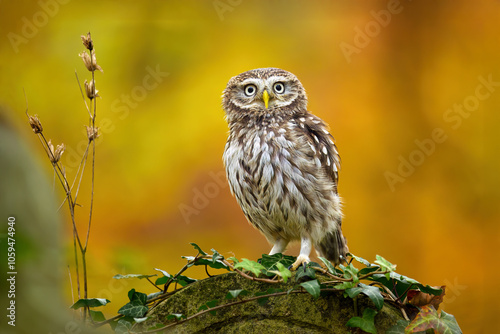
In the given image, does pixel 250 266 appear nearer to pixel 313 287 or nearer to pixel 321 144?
pixel 313 287

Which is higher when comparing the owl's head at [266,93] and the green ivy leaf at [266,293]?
the owl's head at [266,93]

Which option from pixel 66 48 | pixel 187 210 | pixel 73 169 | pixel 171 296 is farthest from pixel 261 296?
pixel 66 48

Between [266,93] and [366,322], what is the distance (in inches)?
50.4

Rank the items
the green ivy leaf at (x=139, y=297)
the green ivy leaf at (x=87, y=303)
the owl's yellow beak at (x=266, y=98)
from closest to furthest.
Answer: the green ivy leaf at (x=87, y=303), the green ivy leaf at (x=139, y=297), the owl's yellow beak at (x=266, y=98)

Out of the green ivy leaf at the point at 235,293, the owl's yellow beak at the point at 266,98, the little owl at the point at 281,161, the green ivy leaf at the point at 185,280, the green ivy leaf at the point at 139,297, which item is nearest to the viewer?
the green ivy leaf at the point at 235,293

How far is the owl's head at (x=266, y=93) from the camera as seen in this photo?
274cm

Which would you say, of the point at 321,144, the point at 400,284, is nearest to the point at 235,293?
the point at 400,284

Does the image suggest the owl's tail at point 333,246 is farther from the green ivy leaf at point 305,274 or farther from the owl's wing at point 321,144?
the green ivy leaf at point 305,274

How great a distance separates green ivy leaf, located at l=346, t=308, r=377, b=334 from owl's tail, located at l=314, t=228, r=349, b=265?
100 cm

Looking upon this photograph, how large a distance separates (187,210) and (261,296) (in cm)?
205

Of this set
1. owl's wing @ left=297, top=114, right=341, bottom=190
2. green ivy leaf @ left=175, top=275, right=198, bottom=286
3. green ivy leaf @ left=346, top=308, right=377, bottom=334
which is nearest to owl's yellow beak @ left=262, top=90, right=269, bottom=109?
owl's wing @ left=297, top=114, right=341, bottom=190

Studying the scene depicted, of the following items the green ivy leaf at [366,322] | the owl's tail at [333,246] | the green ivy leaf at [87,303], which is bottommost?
the green ivy leaf at [366,322]

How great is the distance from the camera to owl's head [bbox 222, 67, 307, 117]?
2.74 metres

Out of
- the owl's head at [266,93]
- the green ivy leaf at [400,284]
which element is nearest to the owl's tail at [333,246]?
the owl's head at [266,93]
